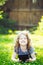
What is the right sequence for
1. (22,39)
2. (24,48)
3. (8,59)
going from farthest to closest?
(8,59) → (24,48) → (22,39)

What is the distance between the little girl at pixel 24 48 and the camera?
7.90 m

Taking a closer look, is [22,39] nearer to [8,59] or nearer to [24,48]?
[24,48]

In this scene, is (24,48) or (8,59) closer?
(24,48)

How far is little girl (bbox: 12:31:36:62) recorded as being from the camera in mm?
7902

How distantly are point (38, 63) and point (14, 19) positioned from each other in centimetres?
1179

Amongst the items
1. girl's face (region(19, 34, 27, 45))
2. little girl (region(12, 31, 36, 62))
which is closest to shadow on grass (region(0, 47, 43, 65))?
little girl (region(12, 31, 36, 62))

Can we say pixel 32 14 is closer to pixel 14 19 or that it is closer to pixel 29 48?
pixel 14 19

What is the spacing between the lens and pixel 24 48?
8.01 metres

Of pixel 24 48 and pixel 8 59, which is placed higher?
pixel 24 48

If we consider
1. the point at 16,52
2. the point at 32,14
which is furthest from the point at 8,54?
the point at 32,14

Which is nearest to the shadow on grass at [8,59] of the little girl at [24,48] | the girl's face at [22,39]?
the little girl at [24,48]

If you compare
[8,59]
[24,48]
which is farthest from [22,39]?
[8,59]

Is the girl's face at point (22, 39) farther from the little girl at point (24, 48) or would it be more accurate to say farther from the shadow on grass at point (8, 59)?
the shadow on grass at point (8, 59)

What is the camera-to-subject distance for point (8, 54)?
9.18 m
